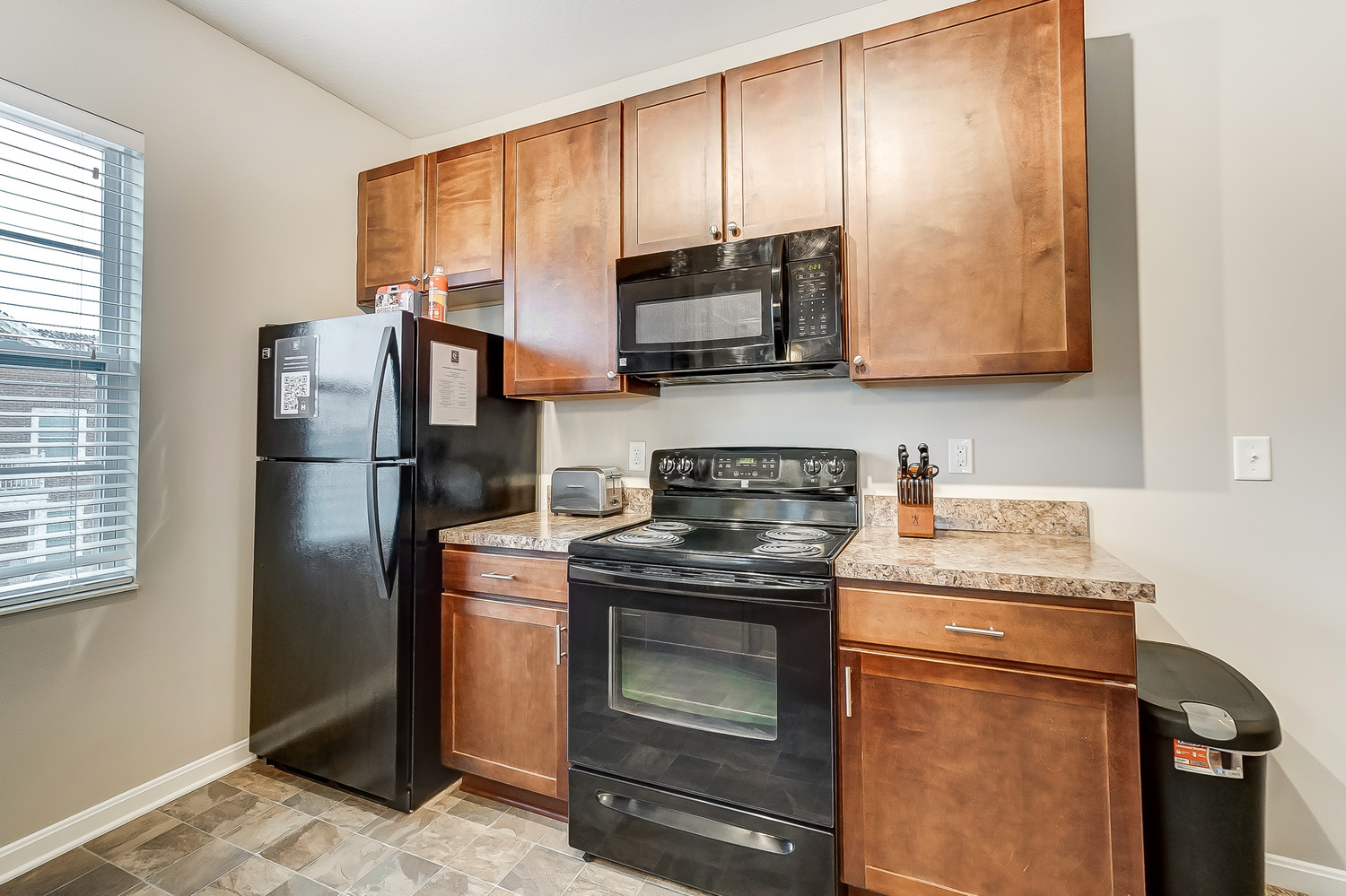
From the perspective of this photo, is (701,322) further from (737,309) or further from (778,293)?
(778,293)

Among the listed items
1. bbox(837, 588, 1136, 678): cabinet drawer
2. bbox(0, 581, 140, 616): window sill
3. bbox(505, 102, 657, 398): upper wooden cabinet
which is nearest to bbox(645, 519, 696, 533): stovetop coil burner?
bbox(505, 102, 657, 398): upper wooden cabinet

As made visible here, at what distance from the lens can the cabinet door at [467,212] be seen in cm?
235

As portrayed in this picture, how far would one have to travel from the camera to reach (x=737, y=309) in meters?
1.85

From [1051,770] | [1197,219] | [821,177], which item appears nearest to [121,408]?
[821,177]

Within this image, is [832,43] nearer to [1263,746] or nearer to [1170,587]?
[1170,587]

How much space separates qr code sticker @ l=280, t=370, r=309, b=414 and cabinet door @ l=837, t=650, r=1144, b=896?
6.60ft

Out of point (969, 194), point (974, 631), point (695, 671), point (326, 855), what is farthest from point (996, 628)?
point (326, 855)

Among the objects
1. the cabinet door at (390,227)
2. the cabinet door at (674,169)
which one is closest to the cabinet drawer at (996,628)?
the cabinet door at (674,169)

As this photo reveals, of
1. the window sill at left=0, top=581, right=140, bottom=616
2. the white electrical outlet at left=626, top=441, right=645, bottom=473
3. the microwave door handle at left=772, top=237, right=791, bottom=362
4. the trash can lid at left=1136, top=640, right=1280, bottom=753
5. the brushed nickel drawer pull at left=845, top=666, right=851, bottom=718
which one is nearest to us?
the trash can lid at left=1136, top=640, right=1280, bottom=753

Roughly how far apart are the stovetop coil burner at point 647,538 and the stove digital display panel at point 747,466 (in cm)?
38

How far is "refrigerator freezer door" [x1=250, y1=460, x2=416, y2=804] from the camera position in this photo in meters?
1.92

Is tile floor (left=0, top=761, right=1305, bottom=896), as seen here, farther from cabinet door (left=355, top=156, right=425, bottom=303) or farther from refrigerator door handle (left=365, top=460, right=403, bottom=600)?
cabinet door (left=355, top=156, right=425, bottom=303)

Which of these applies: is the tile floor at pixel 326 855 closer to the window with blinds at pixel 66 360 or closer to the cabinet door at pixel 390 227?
the window with blinds at pixel 66 360

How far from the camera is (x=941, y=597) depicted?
4.50 feet
